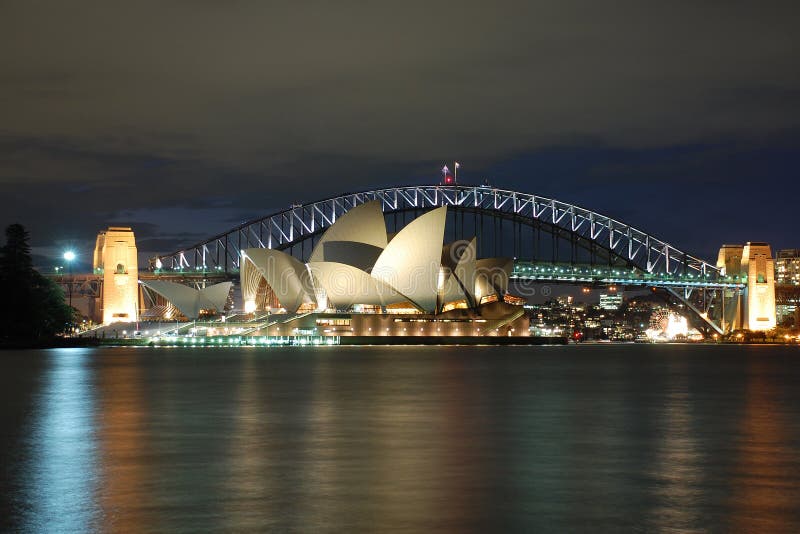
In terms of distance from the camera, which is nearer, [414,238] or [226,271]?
[414,238]

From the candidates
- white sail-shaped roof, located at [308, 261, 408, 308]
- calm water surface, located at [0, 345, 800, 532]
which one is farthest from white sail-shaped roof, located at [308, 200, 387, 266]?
calm water surface, located at [0, 345, 800, 532]

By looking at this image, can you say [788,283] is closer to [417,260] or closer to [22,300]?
[417,260]

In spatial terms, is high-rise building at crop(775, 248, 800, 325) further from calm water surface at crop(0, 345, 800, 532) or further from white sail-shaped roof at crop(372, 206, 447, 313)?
calm water surface at crop(0, 345, 800, 532)

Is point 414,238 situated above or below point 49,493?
above

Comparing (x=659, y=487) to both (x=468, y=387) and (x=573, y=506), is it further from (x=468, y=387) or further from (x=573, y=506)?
(x=468, y=387)

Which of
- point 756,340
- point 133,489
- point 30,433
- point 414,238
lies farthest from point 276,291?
point 133,489

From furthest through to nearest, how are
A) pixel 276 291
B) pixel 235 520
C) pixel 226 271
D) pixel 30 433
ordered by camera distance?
pixel 226 271 < pixel 276 291 < pixel 30 433 < pixel 235 520

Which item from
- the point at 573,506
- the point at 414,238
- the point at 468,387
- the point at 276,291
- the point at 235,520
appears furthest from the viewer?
the point at 276,291

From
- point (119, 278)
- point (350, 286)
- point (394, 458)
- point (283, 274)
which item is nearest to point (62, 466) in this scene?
point (394, 458)
